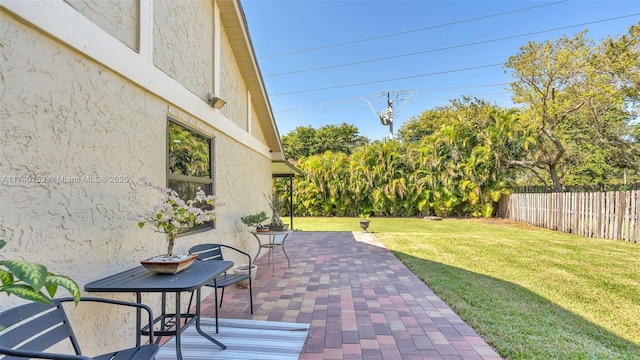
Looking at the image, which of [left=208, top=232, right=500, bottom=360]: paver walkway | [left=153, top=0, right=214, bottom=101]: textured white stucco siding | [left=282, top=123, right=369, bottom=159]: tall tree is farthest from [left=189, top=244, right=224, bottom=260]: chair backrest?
[left=282, top=123, right=369, bottom=159]: tall tree

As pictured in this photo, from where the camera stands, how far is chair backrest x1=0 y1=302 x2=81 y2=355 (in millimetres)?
1645

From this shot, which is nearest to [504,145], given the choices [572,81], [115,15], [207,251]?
[572,81]

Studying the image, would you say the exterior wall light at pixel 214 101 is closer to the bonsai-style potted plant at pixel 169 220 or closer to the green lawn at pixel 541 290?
the bonsai-style potted plant at pixel 169 220

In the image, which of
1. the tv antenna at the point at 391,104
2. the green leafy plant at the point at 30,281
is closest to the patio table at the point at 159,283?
the green leafy plant at the point at 30,281

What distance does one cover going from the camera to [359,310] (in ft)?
13.3

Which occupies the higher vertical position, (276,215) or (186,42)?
(186,42)

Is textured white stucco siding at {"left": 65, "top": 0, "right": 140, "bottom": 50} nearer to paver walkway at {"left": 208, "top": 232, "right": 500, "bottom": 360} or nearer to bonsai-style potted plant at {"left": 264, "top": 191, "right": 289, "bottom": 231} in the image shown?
paver walkway at {"left": 208, "top": 232, "right": 500, "bottom": 360}

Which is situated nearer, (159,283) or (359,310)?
(159,283)

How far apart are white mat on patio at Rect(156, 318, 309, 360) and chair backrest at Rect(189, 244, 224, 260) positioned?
31.9 inches

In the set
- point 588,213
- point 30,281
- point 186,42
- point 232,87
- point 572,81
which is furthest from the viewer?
point 572,81

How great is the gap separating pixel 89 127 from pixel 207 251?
6.88ft

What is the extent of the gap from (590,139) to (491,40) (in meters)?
8.73

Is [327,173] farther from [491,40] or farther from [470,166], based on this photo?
[491,40]

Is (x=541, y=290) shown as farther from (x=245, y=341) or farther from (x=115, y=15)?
(x=115, y=15)
